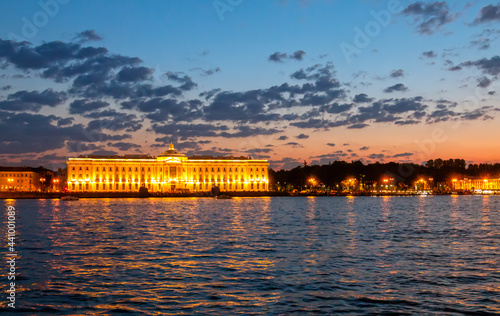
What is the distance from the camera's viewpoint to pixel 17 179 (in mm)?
183500

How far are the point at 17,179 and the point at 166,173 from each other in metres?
50.9

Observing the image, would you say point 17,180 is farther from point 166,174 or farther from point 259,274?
point 259,274

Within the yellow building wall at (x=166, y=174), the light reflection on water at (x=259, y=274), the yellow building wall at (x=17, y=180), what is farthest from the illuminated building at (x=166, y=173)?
the light reflection on water at (x=259, y=274)

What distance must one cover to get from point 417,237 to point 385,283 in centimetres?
1547

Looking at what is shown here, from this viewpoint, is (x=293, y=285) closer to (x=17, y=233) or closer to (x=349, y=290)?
(x=349, y=290)

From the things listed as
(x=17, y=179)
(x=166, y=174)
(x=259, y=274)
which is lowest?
(x=259, y=274)

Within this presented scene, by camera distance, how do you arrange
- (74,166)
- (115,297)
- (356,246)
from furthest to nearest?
(74,166), (356,246), (115,297)

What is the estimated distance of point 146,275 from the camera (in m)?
19.0

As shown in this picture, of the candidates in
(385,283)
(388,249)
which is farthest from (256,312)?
(388,249)

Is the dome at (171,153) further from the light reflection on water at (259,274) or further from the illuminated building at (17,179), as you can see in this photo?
the light reflection on water at (259,274)

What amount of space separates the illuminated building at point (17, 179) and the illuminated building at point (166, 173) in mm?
25739

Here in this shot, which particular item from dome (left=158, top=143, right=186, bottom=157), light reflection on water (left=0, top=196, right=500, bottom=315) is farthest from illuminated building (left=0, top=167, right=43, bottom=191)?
light reflection on water (left=0, top=196, right=500, bottom=315)

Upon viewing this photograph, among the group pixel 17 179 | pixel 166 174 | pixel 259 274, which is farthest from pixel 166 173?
pixel 259 274

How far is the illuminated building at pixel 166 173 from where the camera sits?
554ft
